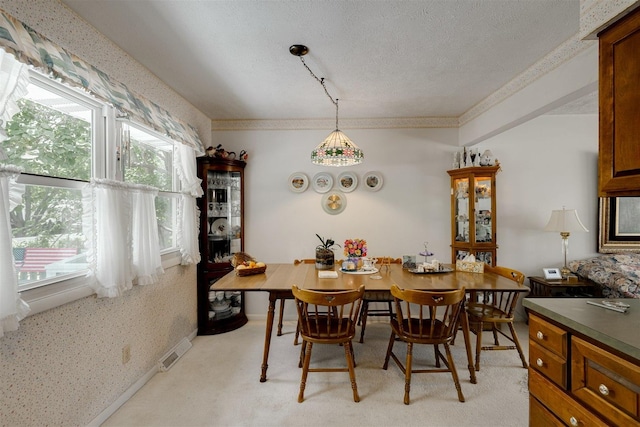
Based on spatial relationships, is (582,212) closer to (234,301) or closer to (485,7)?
(485,7)

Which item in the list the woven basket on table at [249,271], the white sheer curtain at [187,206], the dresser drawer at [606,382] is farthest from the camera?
the white sheer curtain at [187,206]

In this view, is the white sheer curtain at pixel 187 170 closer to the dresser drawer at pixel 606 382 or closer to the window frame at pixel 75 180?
the window frame at pixel 75 180

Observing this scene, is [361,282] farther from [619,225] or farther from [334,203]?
[619,225]

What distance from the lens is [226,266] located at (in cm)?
345

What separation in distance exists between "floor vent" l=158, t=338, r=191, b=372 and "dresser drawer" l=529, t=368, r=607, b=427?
275cm

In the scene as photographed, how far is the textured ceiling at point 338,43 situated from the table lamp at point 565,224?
66.1 inches

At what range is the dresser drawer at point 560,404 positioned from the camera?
113 centimetres

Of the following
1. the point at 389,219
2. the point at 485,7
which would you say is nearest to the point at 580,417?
the point at 485,7

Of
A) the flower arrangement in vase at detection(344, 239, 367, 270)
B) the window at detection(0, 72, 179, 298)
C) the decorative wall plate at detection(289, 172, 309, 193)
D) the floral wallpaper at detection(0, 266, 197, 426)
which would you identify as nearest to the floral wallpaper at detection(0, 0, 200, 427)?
the floral wallpaper at detection(0, 266, 197, 426)

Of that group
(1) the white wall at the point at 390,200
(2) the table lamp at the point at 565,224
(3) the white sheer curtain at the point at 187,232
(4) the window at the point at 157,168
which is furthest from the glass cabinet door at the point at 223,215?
(2) the table lamp at the point at 565,224

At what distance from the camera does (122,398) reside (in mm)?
2105

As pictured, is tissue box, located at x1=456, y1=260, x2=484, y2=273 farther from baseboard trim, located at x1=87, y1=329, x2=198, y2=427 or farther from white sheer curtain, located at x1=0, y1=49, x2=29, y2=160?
white sheer curtain, located at x1=0, y1=49, x2=29, y2=160

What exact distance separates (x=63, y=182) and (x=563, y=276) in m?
4.81

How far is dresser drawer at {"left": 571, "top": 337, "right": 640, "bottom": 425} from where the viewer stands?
0.98 m
